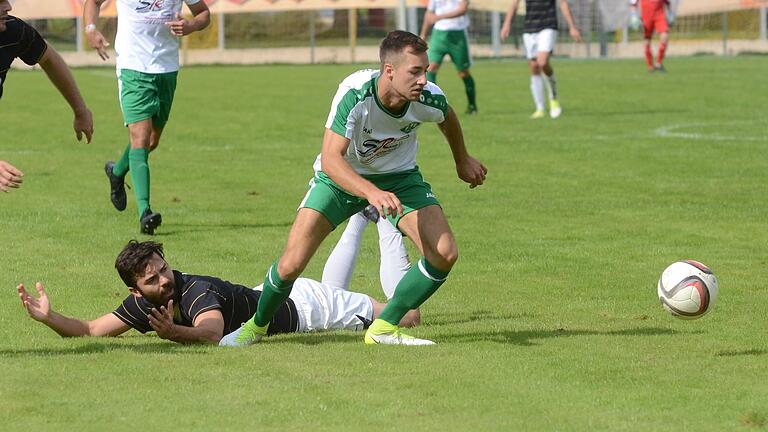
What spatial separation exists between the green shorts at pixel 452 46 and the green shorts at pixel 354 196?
14895mm

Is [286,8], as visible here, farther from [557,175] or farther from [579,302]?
[579,302]

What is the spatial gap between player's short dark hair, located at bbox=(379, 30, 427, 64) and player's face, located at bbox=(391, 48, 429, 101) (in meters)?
0.03

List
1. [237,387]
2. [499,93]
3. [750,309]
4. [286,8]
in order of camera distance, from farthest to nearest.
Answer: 1. [286,8]
2. [499,93]
3. [750,309]
4. [237,387]

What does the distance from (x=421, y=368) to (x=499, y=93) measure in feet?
66.8

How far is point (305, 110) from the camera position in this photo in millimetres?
23297

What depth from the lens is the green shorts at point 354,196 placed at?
7.41 meters

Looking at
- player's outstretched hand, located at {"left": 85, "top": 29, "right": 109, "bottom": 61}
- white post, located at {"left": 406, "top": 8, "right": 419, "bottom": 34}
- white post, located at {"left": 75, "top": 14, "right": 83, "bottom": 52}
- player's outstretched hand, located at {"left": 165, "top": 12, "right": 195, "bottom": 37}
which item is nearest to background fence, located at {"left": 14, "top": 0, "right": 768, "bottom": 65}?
white post, located at {"left": 406, "top": 8, "right": 419, "bottom": 34}

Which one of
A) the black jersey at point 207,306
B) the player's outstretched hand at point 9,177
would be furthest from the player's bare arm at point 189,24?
the player's outstretched hand at point 9,177

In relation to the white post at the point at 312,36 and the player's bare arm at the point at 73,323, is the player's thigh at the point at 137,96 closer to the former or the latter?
the player's bare arm at the point at 73,323

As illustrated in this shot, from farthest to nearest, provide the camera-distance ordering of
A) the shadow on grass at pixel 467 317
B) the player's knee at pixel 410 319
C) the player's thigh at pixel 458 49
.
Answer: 1. the player's thigh at pixel 458 49
2. the shadow on grass at pixel 467 317
3. the player's knee at pixel 410 319

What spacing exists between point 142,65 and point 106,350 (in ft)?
17.1

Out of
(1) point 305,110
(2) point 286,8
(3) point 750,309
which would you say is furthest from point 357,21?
(3) point 750,309

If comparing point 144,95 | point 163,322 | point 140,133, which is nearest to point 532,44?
point 144,95

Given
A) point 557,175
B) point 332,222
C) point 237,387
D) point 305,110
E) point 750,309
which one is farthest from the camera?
point 305,110
